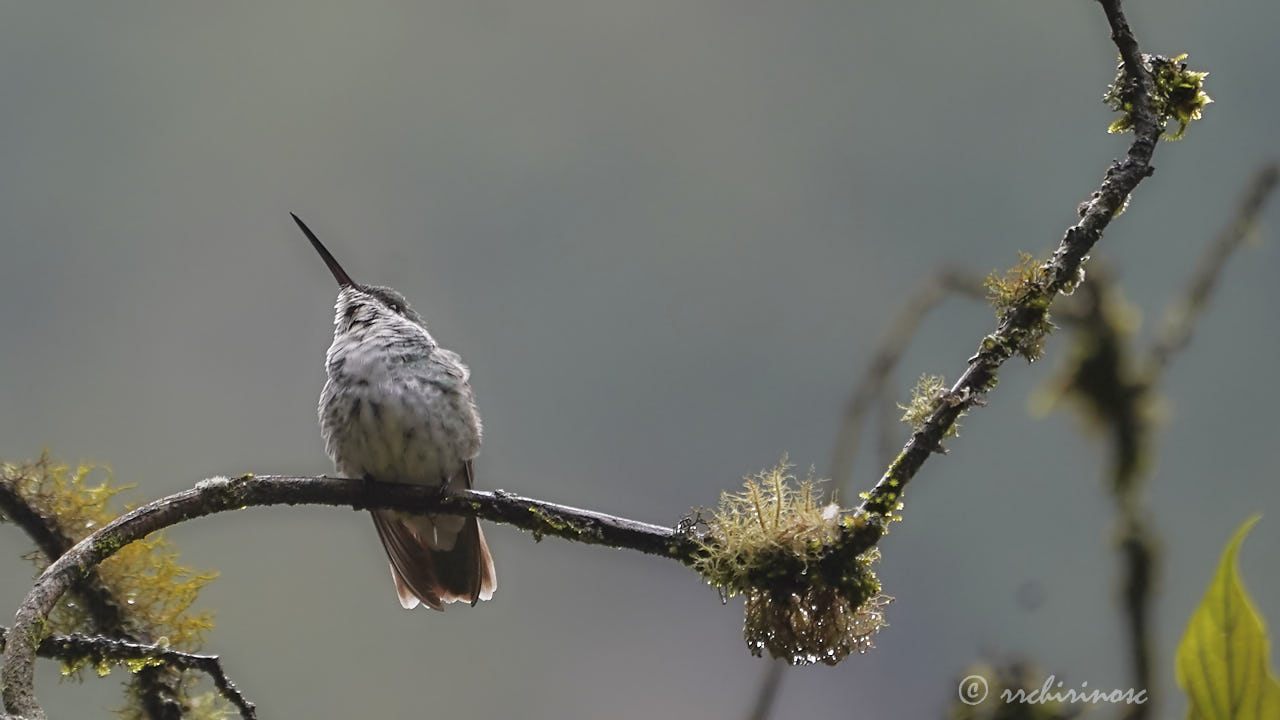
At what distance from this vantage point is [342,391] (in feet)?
11.1

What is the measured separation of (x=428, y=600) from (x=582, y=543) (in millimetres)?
1624

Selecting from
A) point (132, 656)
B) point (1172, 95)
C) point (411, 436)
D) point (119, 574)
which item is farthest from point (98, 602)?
point (1172, 95)

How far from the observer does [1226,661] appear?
3.43 feet

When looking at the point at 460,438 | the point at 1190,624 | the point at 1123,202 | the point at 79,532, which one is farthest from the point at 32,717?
the point at 460,438

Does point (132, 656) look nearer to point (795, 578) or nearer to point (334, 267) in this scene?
point (795, 578)

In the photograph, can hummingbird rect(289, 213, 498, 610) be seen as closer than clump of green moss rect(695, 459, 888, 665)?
No

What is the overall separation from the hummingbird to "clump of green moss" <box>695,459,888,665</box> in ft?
4.93

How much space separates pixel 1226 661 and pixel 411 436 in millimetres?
2524

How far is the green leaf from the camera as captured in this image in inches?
39.9

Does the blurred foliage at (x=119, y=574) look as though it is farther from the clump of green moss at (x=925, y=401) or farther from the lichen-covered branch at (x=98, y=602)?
the clump of green moss at (x=925, y=401)

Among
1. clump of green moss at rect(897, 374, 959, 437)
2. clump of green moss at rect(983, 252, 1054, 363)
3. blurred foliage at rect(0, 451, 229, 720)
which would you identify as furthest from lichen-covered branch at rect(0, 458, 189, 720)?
clump of green moss at rect(983, 252, 1054, 363)

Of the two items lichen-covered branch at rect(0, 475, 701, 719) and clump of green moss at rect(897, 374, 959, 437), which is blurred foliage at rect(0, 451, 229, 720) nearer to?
lichen-covered branch at rect(0, 475, 701, 719)

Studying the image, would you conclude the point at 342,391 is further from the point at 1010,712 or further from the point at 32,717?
the point at 1010,712

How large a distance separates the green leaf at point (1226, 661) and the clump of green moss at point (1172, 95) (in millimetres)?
1159
